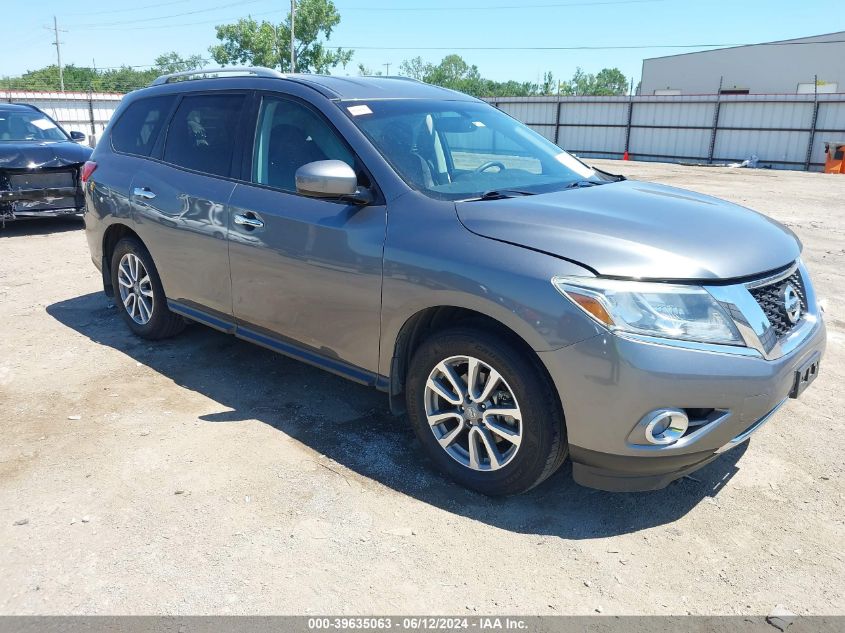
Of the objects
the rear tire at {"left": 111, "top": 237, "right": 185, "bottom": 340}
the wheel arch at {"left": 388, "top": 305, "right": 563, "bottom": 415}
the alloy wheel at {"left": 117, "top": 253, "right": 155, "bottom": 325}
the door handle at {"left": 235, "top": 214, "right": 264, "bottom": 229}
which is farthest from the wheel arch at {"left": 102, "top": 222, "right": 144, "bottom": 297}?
the wheel arch at {"left": 388, "top": 305, "right": 563, "bottom": 415}

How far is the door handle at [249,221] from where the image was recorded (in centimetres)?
393

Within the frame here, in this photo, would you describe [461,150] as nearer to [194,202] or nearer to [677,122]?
[194,202]

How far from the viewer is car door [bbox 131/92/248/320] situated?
4254 millimetres

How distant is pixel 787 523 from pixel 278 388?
2.99 meters

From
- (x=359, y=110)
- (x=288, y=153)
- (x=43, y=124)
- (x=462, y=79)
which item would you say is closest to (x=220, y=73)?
(x=288, y=153)

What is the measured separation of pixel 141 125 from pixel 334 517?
3.57 m

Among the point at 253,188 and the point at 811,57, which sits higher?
the point at 811,57

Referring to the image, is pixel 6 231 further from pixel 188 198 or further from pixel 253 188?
pixel 253 188

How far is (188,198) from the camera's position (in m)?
4.41

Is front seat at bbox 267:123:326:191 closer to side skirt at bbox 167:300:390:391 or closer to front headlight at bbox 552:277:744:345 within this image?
side skirt at bbox 167:300:390:391

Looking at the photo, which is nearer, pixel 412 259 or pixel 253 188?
pixel 412 259

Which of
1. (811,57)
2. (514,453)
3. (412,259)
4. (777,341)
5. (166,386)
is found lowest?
(166,386)

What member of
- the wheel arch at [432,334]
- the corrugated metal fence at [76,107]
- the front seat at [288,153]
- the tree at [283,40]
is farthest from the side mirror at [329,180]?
the tree at [283,40]

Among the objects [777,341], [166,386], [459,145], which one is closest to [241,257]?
[166,386]
